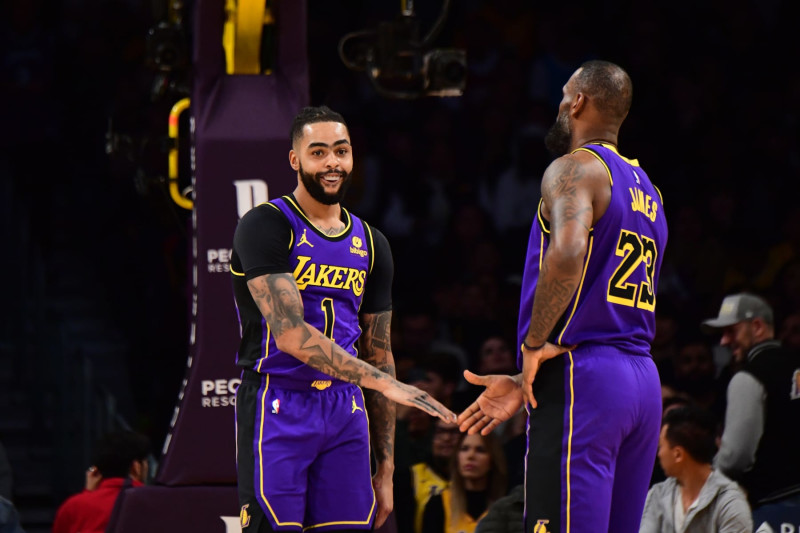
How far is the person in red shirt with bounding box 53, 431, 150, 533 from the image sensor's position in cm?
695

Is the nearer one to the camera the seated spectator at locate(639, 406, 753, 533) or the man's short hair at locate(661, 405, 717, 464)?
the seated spectator at locate(639, 406, 753, 533)

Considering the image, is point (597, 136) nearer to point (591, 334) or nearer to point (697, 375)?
point (591, 334)

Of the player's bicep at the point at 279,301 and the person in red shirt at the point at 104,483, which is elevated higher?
the player's bicep at the point at 279,301

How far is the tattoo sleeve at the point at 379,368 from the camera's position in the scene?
4957mm

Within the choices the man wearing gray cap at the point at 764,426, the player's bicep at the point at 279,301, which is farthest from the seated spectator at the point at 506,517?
the player's bicep at the point at 279,301

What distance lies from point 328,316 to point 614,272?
0.99 metres

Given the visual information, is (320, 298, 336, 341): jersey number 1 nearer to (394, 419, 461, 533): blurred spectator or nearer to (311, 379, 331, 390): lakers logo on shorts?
(311, 379, 331, 390): lakers logo on shorts

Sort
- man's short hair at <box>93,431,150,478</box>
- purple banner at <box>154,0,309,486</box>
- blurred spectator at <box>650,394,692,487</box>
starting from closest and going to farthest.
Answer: purple banner at <box>154,0,309,486</box> < man's short hair at <box>93,431,150,478</box> < blurred spectator at <box>650,394,692,487</box>

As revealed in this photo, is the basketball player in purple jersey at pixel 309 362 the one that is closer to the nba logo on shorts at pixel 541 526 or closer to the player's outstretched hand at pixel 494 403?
the player's outstretched hand at pixel 494 403

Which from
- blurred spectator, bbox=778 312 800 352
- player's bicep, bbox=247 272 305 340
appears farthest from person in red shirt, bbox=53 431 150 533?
blurred spectator, bbox=778 312 800 352

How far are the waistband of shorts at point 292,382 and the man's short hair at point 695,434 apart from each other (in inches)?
103

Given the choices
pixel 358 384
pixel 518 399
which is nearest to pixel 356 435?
pixel 358 384

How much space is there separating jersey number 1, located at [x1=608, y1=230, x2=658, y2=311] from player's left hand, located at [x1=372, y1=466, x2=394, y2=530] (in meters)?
1.09

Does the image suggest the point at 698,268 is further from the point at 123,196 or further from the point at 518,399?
Answer: the point at 518,399
